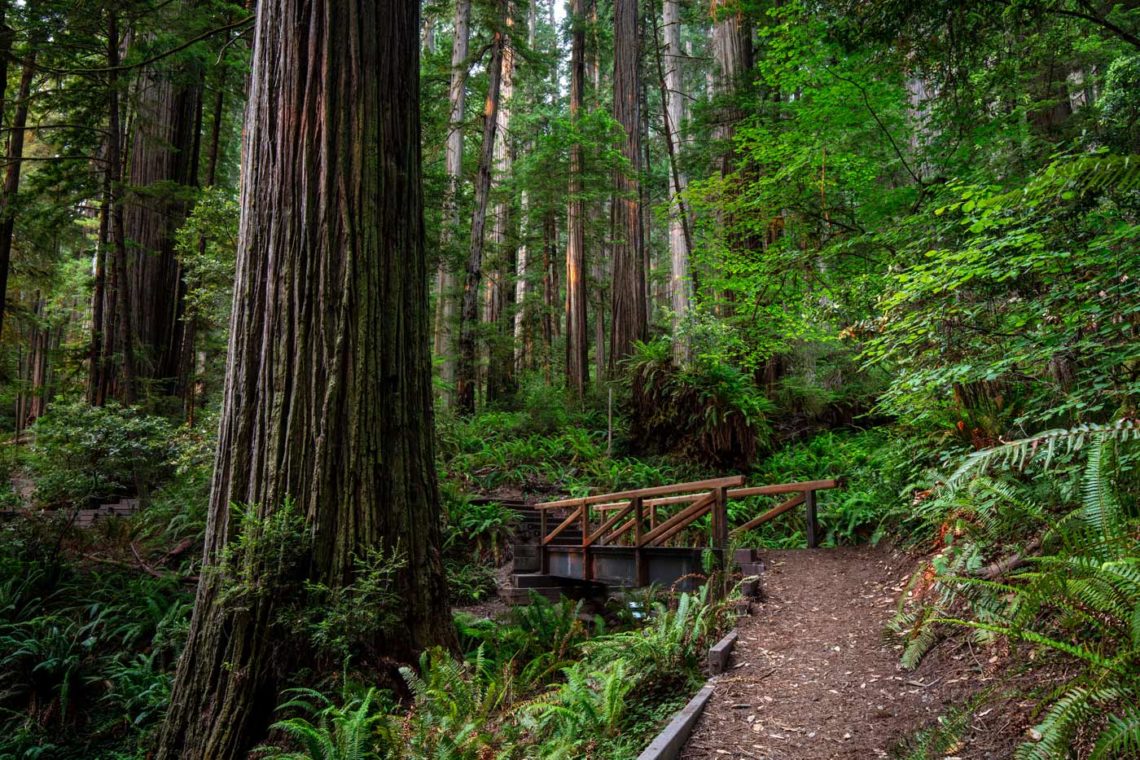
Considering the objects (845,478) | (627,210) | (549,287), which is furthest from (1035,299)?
(549,287)

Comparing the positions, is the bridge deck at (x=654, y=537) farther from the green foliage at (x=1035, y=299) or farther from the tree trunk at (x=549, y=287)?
the tree trunk at (x=549, y=287)

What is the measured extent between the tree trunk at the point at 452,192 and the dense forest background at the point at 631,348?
6.4 inches

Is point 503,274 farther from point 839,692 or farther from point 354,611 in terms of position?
point 839,692

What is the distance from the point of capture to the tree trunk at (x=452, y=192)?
15.0m

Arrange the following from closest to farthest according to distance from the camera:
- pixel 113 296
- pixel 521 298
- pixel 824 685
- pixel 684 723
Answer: pixel 684 723
pixel 824 685
pixel 113 296
pixel 521 298

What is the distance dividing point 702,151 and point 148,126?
10.9 meters

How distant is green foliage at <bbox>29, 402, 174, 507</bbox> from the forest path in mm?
8149

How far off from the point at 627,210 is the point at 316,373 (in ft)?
40.0

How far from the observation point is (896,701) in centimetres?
317

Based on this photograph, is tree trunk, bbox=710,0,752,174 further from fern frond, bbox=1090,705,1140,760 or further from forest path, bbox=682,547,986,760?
fern frond, bbox=1090,705,1140,760

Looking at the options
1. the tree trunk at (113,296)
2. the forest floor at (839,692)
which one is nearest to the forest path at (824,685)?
the forest floor at (839,692)

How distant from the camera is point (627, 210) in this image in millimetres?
14742

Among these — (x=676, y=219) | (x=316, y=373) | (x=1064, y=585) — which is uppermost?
(x=676, y=219)

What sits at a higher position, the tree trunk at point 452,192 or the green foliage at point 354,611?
the tree trunk at point 452,192
